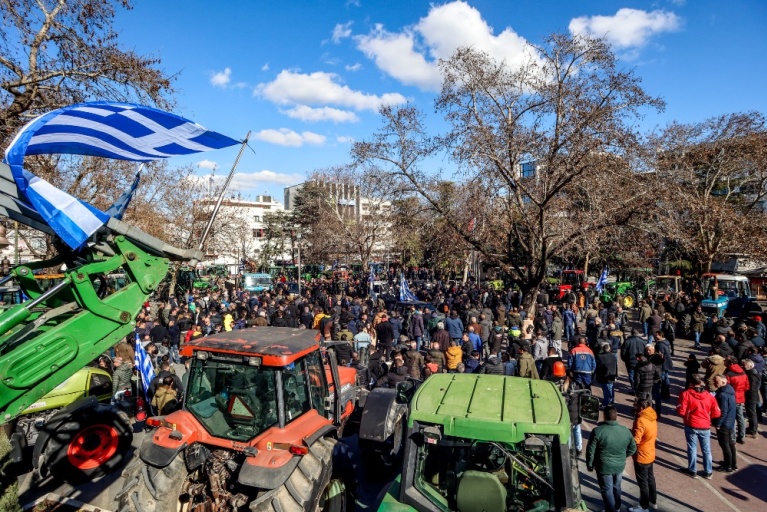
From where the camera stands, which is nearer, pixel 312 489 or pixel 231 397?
pixel 312 489

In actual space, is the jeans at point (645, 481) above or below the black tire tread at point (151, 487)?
below

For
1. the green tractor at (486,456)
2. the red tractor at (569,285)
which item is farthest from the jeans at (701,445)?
the red tractor at (569,285)

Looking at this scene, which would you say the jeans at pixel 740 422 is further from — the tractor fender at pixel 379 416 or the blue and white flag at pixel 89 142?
the blue and white flag at pixel 89 142

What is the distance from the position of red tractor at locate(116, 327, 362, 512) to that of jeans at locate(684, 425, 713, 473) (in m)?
5.29

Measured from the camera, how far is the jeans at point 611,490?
19.1ft

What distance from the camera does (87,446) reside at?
283 inches

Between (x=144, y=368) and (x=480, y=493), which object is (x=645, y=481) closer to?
(x=480, y=493)

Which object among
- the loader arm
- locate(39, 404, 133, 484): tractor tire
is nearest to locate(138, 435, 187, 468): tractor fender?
the loader arm

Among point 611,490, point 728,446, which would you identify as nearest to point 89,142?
point 611,490

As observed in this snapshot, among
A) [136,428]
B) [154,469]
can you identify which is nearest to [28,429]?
[136,428]

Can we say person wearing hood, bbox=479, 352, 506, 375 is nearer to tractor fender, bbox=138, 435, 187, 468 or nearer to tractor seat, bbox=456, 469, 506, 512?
tractor seat, bbox=456, 469, 506, 512

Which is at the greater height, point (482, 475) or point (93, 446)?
point (482, 475)

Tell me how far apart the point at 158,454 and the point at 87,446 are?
3350 mm

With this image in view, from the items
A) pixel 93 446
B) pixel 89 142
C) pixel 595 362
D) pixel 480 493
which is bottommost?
pixel 93 446
